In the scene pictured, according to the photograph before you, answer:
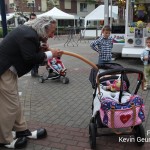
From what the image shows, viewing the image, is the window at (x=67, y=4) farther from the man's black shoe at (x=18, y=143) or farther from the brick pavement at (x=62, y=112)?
the man's black shoe at (x=18, y=143)

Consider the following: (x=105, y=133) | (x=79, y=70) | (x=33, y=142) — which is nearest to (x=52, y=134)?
(x=33, y=142)

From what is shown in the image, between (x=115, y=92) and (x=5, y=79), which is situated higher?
(x=5, y=79)

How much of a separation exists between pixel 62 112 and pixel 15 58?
6.79ft

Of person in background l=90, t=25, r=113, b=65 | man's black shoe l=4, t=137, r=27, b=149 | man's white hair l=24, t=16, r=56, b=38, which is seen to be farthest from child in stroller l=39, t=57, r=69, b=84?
man's white hair l=24, t=16, r=56, b=38

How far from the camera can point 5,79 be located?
3975 millimetres

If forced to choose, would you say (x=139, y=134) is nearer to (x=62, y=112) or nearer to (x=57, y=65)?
(x=62, y=112)

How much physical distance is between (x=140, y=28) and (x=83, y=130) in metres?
6.24

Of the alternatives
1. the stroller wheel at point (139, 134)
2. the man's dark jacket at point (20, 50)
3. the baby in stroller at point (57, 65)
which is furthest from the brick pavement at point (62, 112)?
the man's dark jacket at point (20, 50)

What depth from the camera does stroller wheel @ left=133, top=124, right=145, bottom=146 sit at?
4105mm

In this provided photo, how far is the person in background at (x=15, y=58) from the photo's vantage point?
3805 mm

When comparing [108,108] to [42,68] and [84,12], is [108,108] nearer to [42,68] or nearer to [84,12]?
[42,68]

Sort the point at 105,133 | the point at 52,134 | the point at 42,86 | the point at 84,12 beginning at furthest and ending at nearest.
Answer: the point at 84,12 < the point at 42,86 < the point at 52,134 < the point at 105,133

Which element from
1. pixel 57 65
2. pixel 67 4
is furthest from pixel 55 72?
pixel 67 4

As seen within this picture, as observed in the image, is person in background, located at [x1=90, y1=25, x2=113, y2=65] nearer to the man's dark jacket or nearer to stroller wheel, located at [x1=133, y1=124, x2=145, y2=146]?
stroller wheel, located at [x1=133, y1=124, x2=145, y2=146]
